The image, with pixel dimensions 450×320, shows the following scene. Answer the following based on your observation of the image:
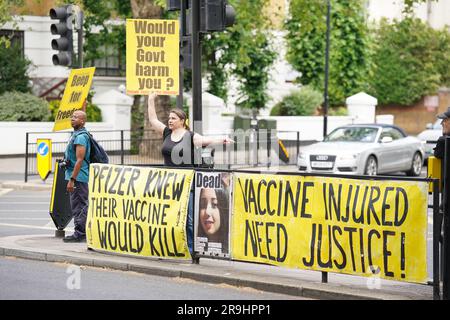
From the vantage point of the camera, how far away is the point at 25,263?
11953 mm

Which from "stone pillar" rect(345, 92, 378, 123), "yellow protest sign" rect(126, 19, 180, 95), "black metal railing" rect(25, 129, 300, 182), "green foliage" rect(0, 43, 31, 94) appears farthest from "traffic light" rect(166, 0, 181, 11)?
"stone pillar" rect(345, 92, 378, 123)

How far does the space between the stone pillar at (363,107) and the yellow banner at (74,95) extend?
1075 inches

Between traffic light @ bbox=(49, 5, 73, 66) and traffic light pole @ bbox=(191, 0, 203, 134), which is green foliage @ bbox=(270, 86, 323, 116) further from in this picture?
traffic light pole @ bbox=(191, 0, 203, 134)

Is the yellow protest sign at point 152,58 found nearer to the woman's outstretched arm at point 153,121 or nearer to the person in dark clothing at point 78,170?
the woman's outstretched arm at point 153,121

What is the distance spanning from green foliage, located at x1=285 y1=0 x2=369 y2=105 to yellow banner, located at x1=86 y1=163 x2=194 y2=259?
3451 centimetres

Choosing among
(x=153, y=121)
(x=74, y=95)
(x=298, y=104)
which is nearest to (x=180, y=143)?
(x=153, y=121)

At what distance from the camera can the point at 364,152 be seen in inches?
1023

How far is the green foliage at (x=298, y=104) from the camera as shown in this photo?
42.1 meters

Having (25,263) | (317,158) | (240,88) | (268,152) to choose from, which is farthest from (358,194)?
(240,88)

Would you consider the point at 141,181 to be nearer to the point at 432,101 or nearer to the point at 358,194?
the point at 358,194

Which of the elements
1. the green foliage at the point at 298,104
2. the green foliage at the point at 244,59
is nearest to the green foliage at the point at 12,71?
the green foliage at the point at 244,59

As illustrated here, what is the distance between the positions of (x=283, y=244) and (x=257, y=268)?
3.72 feet

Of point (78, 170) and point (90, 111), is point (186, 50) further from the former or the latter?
point (90, 111)

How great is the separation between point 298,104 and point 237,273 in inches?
1247
